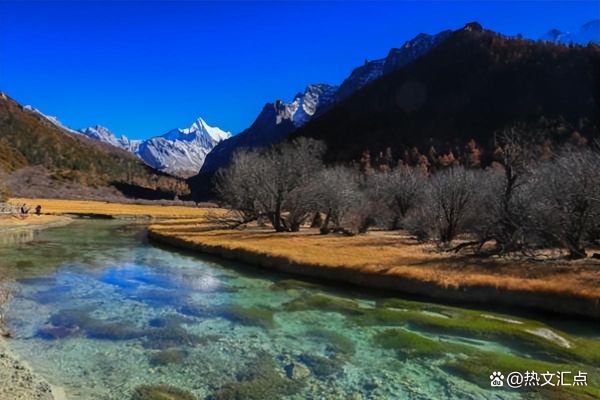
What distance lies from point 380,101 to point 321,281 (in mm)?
180354

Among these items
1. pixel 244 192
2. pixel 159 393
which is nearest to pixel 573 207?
pixel 159 393

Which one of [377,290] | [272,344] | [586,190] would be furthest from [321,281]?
[586,190]

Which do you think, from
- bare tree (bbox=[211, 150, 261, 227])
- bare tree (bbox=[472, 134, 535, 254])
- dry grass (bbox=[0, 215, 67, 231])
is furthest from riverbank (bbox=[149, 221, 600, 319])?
dry grass (bbox=[0, 215, 67, 231])

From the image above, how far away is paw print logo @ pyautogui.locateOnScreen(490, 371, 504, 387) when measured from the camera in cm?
1260

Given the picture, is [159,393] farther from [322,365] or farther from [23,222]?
[23,222]

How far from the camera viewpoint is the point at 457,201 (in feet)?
134

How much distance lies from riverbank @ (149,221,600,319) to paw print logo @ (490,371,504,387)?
864 centimetres

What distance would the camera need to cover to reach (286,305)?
21516 millimetres

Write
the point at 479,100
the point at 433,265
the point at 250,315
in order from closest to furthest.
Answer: the point at 250,315 → the point at 433,265 → the point at 479,100

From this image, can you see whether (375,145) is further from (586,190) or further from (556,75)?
(586,190)

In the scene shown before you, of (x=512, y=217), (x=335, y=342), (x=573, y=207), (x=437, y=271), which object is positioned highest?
(x=573, y=207)

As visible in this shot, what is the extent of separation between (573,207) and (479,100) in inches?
5386

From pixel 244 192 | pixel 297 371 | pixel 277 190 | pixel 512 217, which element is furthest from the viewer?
pixel 244 192

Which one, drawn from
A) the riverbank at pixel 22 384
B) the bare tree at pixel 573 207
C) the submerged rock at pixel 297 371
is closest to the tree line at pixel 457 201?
the bare tree at pixel 573 207
